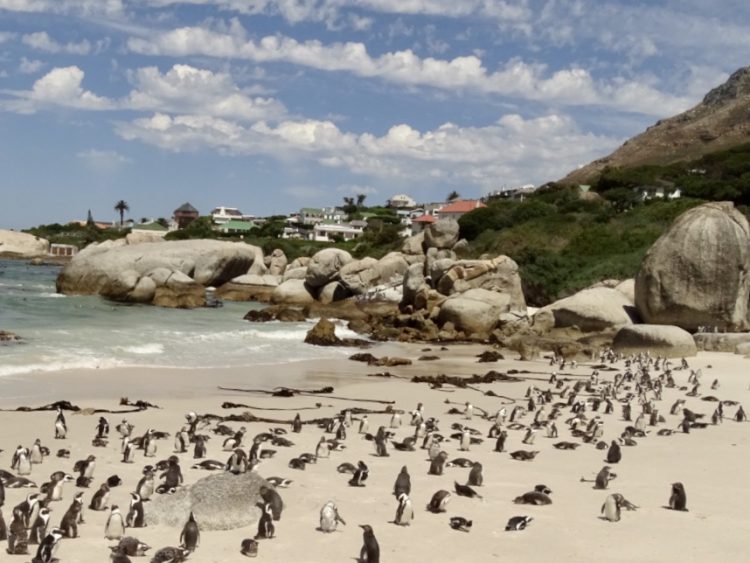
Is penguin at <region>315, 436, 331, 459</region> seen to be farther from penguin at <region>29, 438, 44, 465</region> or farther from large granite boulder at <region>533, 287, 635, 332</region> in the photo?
large granite boulder at <region>533, 287, 635, 332</region>

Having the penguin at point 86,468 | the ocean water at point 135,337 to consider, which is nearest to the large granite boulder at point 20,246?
the ocean water at point 135,337

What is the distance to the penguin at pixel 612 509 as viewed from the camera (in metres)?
10.4

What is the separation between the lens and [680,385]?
2408 cm

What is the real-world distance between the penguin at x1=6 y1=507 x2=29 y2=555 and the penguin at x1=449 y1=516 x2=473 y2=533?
4.61 m

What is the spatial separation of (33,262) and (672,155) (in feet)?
301

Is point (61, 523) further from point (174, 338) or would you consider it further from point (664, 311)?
point (664, 311)

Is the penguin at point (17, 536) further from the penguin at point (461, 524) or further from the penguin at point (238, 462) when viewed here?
the penguin at point (461, 524)

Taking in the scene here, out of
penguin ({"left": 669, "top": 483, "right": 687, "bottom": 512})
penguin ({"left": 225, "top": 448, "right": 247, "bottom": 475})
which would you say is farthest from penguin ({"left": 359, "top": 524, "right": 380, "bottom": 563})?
penguin ({"left": 669, "top": 483, "right": 687, "bottom": 512})

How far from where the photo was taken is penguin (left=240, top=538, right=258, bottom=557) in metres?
8.83

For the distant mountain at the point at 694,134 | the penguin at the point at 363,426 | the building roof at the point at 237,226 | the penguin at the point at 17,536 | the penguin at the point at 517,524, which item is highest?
the distant mountain at the point at 694,134

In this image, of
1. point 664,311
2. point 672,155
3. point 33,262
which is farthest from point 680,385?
point 672,155

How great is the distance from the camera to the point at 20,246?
114 metres

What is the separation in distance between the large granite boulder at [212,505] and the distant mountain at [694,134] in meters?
113

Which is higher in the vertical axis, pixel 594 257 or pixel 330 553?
pixel 594 257
